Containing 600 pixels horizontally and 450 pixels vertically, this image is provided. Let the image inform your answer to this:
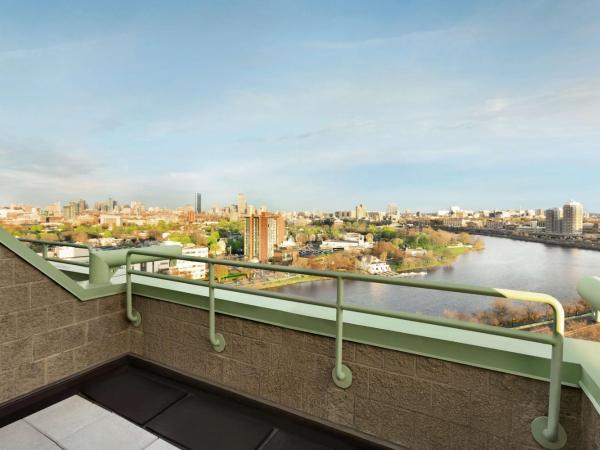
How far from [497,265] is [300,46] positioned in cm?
1555

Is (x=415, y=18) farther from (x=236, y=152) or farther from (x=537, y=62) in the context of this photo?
(x=236, y=152)

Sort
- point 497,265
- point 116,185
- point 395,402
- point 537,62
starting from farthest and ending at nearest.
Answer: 1. point 116,185
2. point 537,62
3. point 497,265
4. point 395,402

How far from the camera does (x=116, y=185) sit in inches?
876

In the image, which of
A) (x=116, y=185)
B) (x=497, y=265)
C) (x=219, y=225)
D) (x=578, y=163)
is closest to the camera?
(x=219, y=225)

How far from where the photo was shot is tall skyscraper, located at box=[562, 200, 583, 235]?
600 cm

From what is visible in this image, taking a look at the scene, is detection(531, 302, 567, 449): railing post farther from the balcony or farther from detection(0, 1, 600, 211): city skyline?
detection(0, 1, 600, 211): city skyline

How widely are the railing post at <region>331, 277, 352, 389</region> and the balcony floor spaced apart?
0.32 metres

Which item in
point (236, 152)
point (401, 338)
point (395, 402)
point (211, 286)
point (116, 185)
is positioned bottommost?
point (395, 402)

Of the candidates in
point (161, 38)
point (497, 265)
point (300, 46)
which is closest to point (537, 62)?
point (300, 46)

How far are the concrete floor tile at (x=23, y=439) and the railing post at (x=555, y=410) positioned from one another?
2521 millimetres

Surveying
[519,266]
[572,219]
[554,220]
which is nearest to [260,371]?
[572,219]

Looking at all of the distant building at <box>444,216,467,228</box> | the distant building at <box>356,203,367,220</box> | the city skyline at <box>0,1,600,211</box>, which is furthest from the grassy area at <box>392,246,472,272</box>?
the distant building at <box>356,203,367,220</box>

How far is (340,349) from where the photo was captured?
1.72 meters

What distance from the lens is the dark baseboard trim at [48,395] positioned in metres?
2.00
